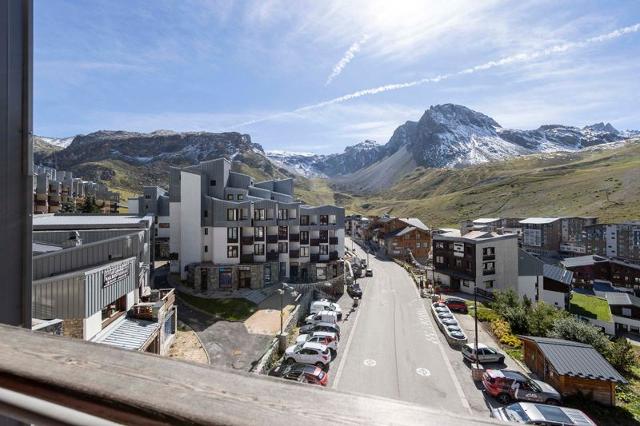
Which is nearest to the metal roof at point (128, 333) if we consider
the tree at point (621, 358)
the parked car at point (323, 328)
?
the parked car at point (323, 328)

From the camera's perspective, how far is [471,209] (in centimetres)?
13950

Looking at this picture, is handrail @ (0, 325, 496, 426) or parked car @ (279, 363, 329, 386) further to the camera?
parked car @ (279, 363, 329, 386)

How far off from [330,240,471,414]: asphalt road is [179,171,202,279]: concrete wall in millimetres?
20114

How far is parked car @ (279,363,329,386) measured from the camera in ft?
62.4

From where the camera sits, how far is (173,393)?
4.25 feet

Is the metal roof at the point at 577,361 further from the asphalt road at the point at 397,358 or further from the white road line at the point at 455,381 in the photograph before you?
the asphalt road at the point at 397,358

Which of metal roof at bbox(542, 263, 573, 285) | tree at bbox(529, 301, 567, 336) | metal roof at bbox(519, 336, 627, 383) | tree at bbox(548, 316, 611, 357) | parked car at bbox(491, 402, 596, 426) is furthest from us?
metal roof at bbox(542, 263, 573, 285)

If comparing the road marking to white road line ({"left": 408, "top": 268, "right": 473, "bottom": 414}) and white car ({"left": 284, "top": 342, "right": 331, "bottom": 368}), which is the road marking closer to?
white road line ({"left": 408, "top": 268, "right": 473, "bottom": 414})

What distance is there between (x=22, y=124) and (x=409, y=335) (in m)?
28.9

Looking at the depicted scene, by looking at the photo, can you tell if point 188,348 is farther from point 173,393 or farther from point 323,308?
point 173,393

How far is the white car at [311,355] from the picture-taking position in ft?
72.1

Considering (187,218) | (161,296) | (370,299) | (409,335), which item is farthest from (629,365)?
(187,218)

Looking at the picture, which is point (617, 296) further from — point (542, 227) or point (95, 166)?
point (95, 166)

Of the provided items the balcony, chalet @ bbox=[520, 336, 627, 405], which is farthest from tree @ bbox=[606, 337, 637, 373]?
the balcony
